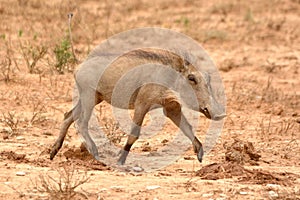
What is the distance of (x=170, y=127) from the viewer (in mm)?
8344

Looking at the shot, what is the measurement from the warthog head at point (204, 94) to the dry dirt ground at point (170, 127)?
428 mm

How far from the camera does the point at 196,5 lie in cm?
1681

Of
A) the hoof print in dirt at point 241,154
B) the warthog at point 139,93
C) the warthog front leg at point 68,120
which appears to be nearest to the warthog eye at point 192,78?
the warthog at point 139,93

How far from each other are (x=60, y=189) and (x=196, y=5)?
1218cm

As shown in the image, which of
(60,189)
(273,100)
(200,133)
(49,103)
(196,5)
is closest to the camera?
(60,189)

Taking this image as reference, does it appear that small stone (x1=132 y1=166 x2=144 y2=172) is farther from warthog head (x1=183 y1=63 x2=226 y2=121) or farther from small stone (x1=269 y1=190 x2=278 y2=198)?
small stone (x1=269 y1=190 x2=278 y2=198)

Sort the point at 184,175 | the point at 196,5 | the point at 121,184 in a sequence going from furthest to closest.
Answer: the point at 196,5 < the point at 184,175 < the point at 121,184

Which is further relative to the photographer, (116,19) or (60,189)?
(116,19)

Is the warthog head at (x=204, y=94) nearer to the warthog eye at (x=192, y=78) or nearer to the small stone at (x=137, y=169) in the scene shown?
the warthog eye at (x=192, y=78)

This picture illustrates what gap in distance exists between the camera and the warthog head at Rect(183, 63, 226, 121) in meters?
6.30

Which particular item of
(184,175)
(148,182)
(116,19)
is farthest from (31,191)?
(116,19)

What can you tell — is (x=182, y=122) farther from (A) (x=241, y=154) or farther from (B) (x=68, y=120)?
(B) (x=68, y=120)

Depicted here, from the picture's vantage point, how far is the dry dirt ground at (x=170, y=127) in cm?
559

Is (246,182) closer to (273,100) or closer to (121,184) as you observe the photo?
(121,184)
